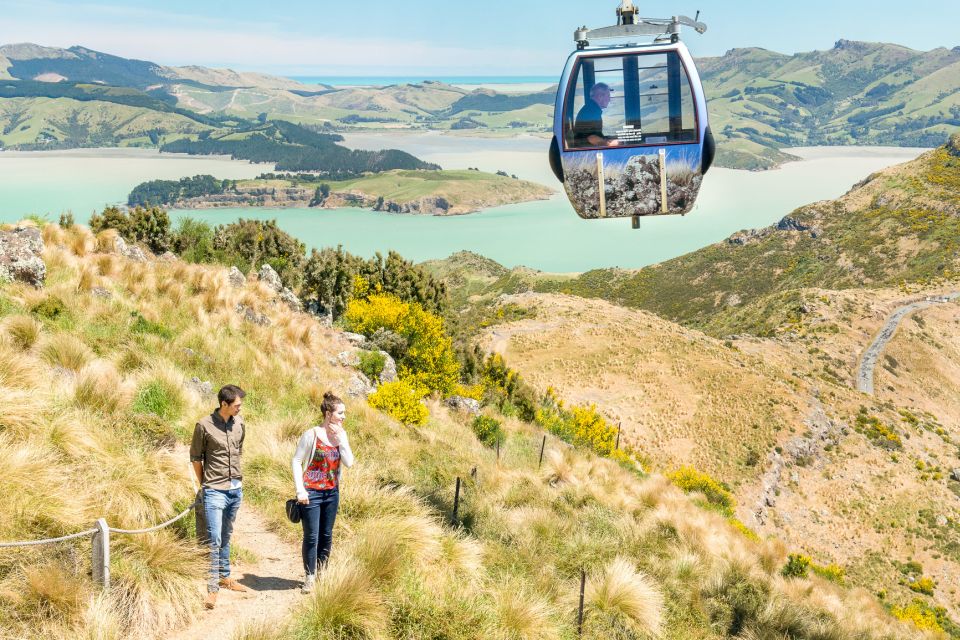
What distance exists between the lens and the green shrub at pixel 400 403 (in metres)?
16.2

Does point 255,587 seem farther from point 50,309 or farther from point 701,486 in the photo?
point 701,486

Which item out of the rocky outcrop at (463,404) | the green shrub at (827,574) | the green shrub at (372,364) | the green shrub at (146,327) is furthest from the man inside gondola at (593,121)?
the green shrub at (827,574)

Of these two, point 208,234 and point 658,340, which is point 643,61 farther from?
point 658,340

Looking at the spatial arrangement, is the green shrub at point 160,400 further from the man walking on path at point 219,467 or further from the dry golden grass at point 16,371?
the man walking on path at point 219,467

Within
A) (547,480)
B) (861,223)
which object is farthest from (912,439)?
(861,223)

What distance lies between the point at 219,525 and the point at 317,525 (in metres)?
0.99

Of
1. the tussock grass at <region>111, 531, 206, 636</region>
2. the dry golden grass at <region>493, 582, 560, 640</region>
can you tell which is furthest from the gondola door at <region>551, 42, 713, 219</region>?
the tussock grass at <region>111, 531, 206, 636</region>

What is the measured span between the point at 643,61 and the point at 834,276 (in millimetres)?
133247

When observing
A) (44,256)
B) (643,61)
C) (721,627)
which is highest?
(643,61)

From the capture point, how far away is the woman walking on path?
20.6ft

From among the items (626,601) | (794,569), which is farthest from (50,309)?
(794,569)

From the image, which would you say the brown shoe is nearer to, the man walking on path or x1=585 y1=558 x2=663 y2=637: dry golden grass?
the man walking on path

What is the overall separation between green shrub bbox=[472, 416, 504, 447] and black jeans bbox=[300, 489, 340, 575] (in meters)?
12.7

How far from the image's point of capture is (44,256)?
16.0 metres
